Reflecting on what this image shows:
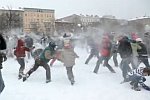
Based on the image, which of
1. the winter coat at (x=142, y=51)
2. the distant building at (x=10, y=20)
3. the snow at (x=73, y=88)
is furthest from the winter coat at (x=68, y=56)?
the distant building at (x=10, y=20)

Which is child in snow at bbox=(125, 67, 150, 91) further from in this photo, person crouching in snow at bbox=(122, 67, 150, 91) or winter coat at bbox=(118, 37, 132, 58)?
winter coat at bbox=(118, 37, 132, 58)

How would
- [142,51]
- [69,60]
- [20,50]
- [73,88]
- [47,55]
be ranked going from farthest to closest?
[20,50] → [142,51] → [47,55] → [69,60] → [73,88]

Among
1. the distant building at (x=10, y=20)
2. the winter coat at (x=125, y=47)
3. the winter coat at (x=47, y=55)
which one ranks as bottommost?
the distant building at (x=10, y=20)

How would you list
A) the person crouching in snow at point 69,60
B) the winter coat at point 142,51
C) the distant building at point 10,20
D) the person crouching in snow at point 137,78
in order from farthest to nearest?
1. the distant building at point 10,20
2. the winter coat at point 142,51
3. the person crouching in snow at point 69,60
4. the person crouching in snow at point 137,78

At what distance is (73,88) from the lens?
36.6ft

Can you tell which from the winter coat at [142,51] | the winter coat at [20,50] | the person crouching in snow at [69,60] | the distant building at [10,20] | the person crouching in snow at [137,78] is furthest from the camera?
the distant building at [10,20]

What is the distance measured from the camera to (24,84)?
1182 centimetres

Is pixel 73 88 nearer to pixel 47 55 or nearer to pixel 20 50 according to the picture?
pixel 47 55

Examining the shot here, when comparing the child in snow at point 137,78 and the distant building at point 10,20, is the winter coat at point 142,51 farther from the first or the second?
the distant building at point 10,20

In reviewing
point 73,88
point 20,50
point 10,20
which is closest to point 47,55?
point 20,50

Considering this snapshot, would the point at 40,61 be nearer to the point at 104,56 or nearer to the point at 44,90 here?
the point at 44,90

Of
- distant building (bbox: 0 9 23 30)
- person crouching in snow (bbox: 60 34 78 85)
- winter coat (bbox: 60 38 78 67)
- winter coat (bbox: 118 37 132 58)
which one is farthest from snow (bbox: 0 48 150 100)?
distant building (bbox: 0 9 23 30)

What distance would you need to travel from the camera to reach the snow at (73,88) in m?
9.94

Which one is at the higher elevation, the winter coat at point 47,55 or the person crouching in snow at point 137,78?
the winter coat at point 47,55
